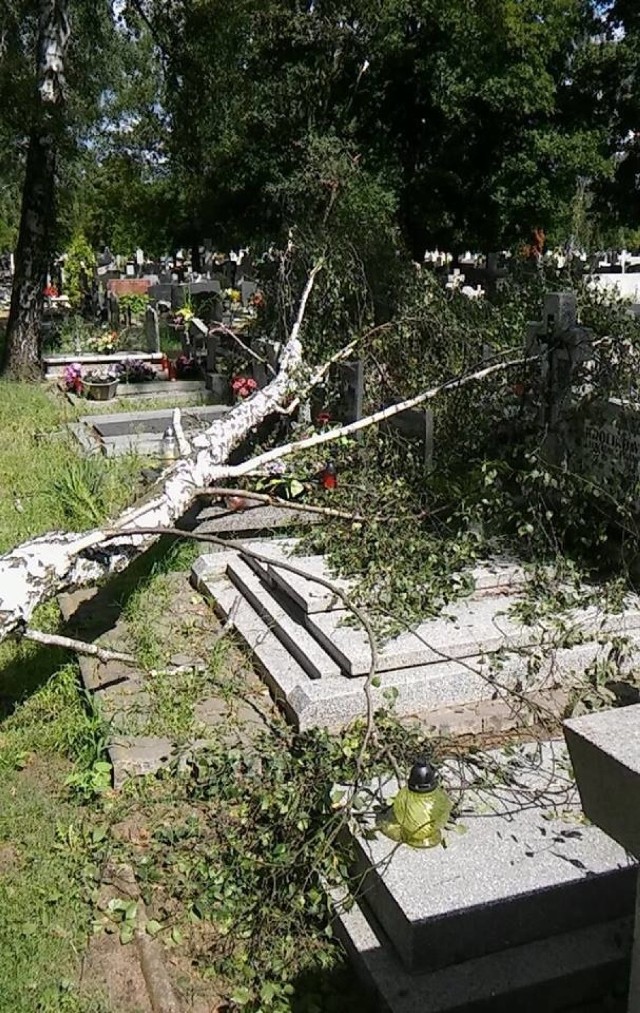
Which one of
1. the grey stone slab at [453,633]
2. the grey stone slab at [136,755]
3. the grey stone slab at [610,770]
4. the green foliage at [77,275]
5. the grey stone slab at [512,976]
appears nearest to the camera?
the grey stone slab at [610,770]

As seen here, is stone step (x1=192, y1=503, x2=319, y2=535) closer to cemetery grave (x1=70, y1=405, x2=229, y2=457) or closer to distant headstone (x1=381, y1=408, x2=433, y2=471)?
distant headstone (x1=381, y1=408, x2=433, y2=471)

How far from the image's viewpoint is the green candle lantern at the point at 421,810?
2.83 m

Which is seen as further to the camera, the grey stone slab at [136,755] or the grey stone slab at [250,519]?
the grey stone slab at [250,519]

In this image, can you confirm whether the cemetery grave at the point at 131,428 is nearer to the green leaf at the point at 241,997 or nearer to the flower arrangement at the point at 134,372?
the flower arrangement at the point at 134,372

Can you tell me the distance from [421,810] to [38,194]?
10388 millimetres

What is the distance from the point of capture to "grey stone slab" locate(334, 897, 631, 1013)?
8.28 feet

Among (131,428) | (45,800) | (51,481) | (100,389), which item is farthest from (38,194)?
(45,800)

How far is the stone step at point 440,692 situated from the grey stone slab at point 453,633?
0.20ft

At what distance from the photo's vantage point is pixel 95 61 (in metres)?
13.1

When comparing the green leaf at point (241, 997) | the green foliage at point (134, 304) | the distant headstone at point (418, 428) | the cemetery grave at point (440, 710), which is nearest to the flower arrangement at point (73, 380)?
the green foliage at point (134, 304)

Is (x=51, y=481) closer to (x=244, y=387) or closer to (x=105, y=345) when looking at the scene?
(x=244, y=387)

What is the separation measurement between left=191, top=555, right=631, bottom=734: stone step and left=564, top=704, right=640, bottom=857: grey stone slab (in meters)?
2.07

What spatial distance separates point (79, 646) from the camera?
13.2 feet

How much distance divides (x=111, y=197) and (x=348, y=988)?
3148cm
